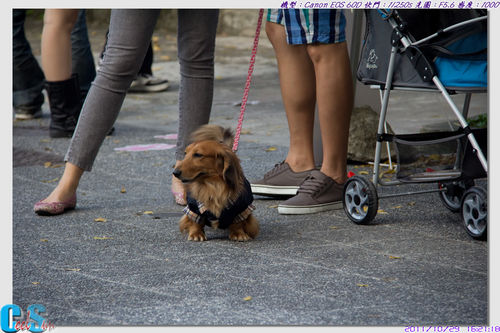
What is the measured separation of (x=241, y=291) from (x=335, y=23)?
1.67 m

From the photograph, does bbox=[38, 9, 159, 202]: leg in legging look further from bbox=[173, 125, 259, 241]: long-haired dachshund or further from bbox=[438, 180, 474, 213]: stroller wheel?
bbox=[438, 180, 474, 213]: stroller wheel

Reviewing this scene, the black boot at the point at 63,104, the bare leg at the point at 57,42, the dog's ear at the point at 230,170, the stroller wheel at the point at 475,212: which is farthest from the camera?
the black boot at the point at 63,104

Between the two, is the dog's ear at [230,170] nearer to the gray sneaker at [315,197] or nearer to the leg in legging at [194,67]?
the gray sneaker at [315,197]

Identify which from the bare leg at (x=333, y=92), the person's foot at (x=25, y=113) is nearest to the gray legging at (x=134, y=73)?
the bare leg at (x=333, y=92)

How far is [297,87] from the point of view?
418cm

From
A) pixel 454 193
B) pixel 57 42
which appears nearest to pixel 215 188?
pixel 454 193

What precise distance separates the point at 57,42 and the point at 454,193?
10.0ft

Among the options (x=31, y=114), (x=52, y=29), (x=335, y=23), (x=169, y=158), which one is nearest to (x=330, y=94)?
(x=335, y=23)

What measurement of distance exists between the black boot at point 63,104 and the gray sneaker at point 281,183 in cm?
217

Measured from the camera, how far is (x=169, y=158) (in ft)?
17.7

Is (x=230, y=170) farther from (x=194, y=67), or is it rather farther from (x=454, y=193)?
(x=454, y=193)

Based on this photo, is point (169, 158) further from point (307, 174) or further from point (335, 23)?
point (335, 23)

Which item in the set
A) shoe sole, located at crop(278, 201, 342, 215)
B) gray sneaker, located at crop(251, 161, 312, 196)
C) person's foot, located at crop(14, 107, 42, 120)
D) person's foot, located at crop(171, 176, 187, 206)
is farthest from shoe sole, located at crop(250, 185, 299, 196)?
person's foot, located at crop(14, 107, 42, 120)

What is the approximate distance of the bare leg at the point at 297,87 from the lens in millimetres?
4164
